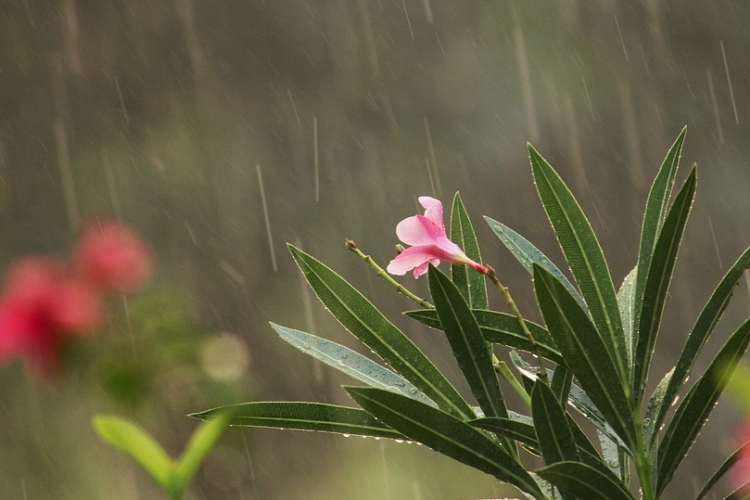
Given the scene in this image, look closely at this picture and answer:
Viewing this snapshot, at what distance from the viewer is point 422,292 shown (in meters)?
4.11

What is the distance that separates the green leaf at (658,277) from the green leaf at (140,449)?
1.01 ft

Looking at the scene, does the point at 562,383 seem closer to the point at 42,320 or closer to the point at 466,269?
the point at 466,269

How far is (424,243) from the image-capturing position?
1.73 ft

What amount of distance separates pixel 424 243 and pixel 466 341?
0.07 metres

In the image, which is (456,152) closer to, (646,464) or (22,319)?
(22,319)

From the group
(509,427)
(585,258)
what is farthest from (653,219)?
(509,427)

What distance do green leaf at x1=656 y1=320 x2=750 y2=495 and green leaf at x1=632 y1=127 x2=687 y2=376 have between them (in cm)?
5

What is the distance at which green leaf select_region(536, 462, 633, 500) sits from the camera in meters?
0.40

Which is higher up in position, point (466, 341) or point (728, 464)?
point (466, 341)

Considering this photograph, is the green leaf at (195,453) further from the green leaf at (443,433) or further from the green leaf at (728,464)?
the green leaf at (728,464)

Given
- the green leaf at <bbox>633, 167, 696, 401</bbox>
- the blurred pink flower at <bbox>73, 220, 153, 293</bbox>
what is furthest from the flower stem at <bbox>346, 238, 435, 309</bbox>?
the blurred pink flower at <bbox>73, 220, 153, 293</bbox>

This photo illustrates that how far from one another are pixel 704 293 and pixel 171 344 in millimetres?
3791

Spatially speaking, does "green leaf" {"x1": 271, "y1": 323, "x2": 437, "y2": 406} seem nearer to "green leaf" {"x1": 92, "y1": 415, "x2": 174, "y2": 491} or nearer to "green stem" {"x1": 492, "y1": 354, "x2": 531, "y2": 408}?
"green stem" {"x1": 492, "y1": 354, "x2": 531, "y2": 408}

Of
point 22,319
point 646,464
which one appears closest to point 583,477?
point 646,464
